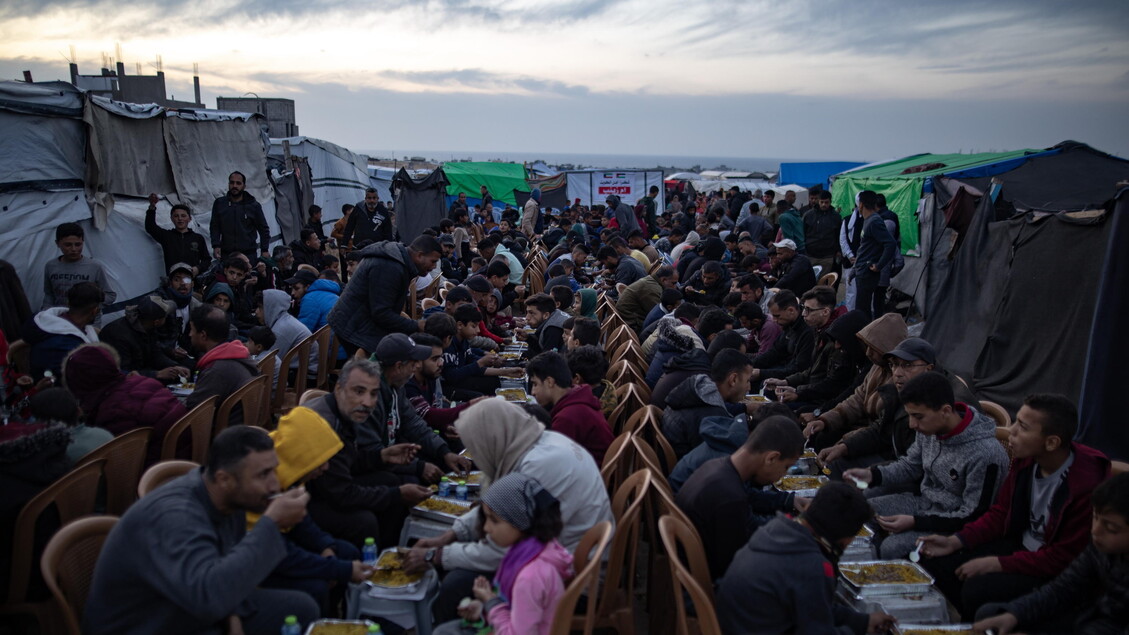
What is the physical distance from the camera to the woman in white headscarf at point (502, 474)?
2852 mm

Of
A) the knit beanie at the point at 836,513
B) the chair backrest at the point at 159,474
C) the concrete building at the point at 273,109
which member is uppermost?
the concrete building at the point at 273,109

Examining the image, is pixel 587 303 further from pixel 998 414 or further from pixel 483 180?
pixel 483 180

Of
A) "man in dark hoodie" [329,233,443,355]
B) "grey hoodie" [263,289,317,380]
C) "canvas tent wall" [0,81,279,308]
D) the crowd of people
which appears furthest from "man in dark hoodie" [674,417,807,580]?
"canvas tent wall" [0,81,279,308]

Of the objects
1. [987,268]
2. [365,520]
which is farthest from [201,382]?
[987,268]

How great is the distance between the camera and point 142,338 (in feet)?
19.2

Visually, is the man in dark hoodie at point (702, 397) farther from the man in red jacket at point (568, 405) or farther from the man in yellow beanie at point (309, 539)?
the man in yellow beanie at point (309, 539)

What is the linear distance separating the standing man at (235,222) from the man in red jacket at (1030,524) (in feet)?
29.1

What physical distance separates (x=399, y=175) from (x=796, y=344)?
13.1m

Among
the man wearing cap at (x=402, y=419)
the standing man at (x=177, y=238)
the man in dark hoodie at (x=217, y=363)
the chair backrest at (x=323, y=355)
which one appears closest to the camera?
the man wearing cap at (x=402, y=419)

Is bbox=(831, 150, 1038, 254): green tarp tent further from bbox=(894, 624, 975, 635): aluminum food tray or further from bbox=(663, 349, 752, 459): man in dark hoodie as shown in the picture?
bbox=(894, 624, 975, 635): aluminum food tray

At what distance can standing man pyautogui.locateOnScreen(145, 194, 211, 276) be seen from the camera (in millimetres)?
8430

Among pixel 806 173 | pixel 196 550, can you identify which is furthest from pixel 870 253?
pixel 806 173

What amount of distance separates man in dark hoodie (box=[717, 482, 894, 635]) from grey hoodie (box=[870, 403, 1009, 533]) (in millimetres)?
1215

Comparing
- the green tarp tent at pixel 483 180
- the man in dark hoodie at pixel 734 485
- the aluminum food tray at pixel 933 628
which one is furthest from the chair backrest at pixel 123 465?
the green tarp tent at pixel 483 180
